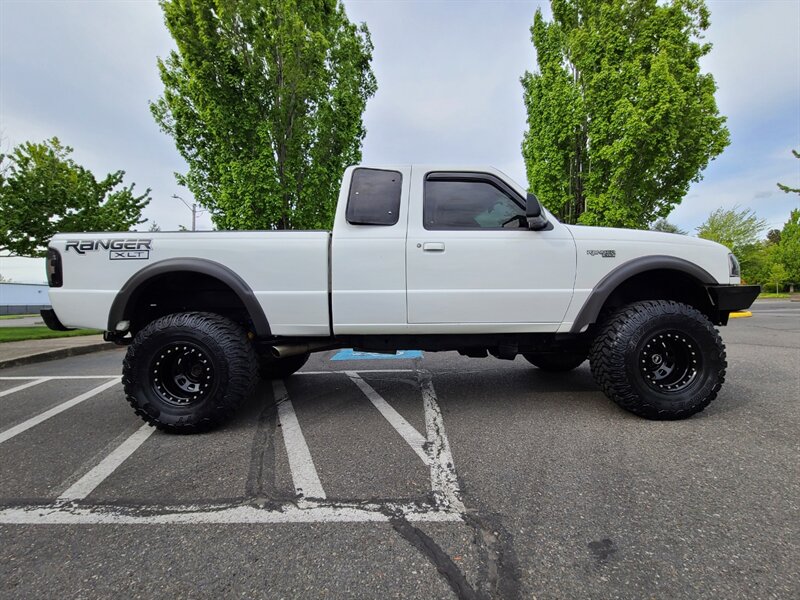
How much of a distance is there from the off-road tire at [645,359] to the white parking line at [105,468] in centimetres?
357

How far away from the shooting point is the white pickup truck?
3041 millimetres

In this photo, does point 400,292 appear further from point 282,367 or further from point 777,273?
point 777,273

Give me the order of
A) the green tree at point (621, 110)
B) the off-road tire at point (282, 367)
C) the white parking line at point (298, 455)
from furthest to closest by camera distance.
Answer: the green tree at point (621, 110) < the off-road tire at point (282, 367) < the white parking line at point (298, 455)

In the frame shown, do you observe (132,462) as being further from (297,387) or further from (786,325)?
(786,325)

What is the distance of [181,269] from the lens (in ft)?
9.94

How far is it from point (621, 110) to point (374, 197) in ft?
41.6

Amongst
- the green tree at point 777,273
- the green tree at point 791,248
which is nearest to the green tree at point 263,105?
the green tree at point 777,273

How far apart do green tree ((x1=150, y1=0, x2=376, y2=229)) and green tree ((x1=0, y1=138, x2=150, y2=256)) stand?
393 centimetres

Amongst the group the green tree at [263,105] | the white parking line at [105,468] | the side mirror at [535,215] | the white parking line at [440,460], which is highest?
the green tree at [263,105]

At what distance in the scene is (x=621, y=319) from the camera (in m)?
3.17

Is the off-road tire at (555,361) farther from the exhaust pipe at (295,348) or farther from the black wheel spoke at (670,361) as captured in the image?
the exhaust pipe at (295,348)

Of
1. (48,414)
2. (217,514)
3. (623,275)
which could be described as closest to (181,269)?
(217,514)

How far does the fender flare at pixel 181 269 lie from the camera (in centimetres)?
302

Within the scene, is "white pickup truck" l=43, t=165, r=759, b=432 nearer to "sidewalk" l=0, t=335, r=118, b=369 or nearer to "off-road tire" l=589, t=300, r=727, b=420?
"off-road tire" l=589, t=300, r=727, b=420
